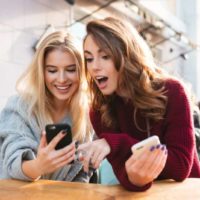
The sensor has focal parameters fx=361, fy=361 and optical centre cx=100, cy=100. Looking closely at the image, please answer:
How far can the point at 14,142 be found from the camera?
3.94ft

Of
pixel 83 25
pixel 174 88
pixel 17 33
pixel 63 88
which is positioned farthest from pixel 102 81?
pixel 83 25

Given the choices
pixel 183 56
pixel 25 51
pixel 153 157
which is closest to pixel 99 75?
pixel 153 157

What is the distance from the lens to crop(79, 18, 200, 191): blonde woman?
3.07 ft

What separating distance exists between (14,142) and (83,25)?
9.01 ft

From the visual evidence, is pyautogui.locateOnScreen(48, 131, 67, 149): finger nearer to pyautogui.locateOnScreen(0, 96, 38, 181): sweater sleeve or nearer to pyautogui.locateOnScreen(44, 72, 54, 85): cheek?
pyautogui.locateOnScreen(0, 96, 38, 181): sweater sleeve

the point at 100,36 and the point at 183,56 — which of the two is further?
the point at 183,56

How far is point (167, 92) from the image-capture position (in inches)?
41.4

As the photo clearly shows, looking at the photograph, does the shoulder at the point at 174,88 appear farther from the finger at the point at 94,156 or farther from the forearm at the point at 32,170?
the forearm at the point at 32,170

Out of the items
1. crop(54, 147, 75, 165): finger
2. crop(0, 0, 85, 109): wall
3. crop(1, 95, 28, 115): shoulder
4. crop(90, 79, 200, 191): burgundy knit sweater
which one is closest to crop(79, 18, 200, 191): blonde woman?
crop(90, 79, 200, 191): burgundy knit sweater

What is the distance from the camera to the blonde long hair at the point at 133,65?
1041 millimetres

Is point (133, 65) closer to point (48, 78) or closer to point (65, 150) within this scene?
point (65, 150)

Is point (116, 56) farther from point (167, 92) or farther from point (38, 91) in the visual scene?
point (38, 91)

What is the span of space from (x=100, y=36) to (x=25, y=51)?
2012 mm

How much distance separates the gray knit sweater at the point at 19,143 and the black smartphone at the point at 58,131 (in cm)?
14
